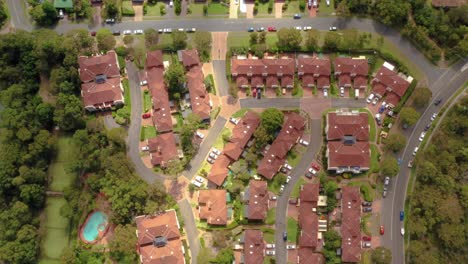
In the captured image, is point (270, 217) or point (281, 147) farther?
point (281, 147)

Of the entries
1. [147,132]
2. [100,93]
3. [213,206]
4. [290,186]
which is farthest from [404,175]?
[100,93]

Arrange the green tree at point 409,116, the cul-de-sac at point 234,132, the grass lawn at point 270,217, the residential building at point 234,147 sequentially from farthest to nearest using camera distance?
the residential building at point 234,147 < the green tree at point 409,116 < the grass lawn at point 270,217 < the cul-de-sac at point 234,132

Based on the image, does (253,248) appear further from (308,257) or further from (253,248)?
(308,257)

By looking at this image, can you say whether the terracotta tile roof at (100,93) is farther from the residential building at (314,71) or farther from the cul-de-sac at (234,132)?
the residential building at (314,71)

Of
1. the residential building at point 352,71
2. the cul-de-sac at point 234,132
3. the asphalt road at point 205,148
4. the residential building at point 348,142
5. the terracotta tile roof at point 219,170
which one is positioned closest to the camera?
the cul-de-sac at point 234,132

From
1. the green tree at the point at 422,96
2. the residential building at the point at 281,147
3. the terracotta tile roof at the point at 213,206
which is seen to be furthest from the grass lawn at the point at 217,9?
the green tree at the point at 422,96

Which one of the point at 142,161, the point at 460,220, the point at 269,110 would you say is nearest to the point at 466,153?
the point at 460,220

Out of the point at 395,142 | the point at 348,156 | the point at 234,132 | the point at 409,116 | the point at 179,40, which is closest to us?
the point at 395,142
